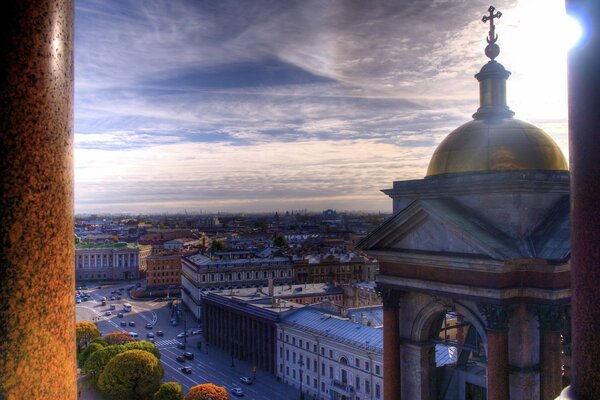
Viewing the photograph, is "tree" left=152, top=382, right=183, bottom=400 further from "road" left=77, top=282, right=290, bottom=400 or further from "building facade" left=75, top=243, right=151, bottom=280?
"building facade" left=75, top=243, right=151, bottom=280

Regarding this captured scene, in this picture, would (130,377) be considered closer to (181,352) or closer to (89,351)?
(89,351)

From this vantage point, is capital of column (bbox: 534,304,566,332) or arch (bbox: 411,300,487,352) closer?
capital of column (bbox: 534,304,566,332)

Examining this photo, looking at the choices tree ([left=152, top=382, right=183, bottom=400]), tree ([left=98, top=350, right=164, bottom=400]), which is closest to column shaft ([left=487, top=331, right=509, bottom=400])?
tree ([left=152, top=382, right=183, bottom=400])

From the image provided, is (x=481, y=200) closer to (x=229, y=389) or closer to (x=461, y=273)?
(x=461, y=273)

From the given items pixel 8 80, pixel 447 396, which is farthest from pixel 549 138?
pixel 8 80

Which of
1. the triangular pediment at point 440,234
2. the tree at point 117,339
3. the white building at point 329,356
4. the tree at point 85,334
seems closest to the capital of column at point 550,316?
the triangular pediment at point 440,234

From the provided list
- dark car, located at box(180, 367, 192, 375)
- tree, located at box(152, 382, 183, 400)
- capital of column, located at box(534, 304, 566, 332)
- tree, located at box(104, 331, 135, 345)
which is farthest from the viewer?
dark car, located at box(180, 367, 192, 375)

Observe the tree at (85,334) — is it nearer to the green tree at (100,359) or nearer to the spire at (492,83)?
the green tree at (100,359)
